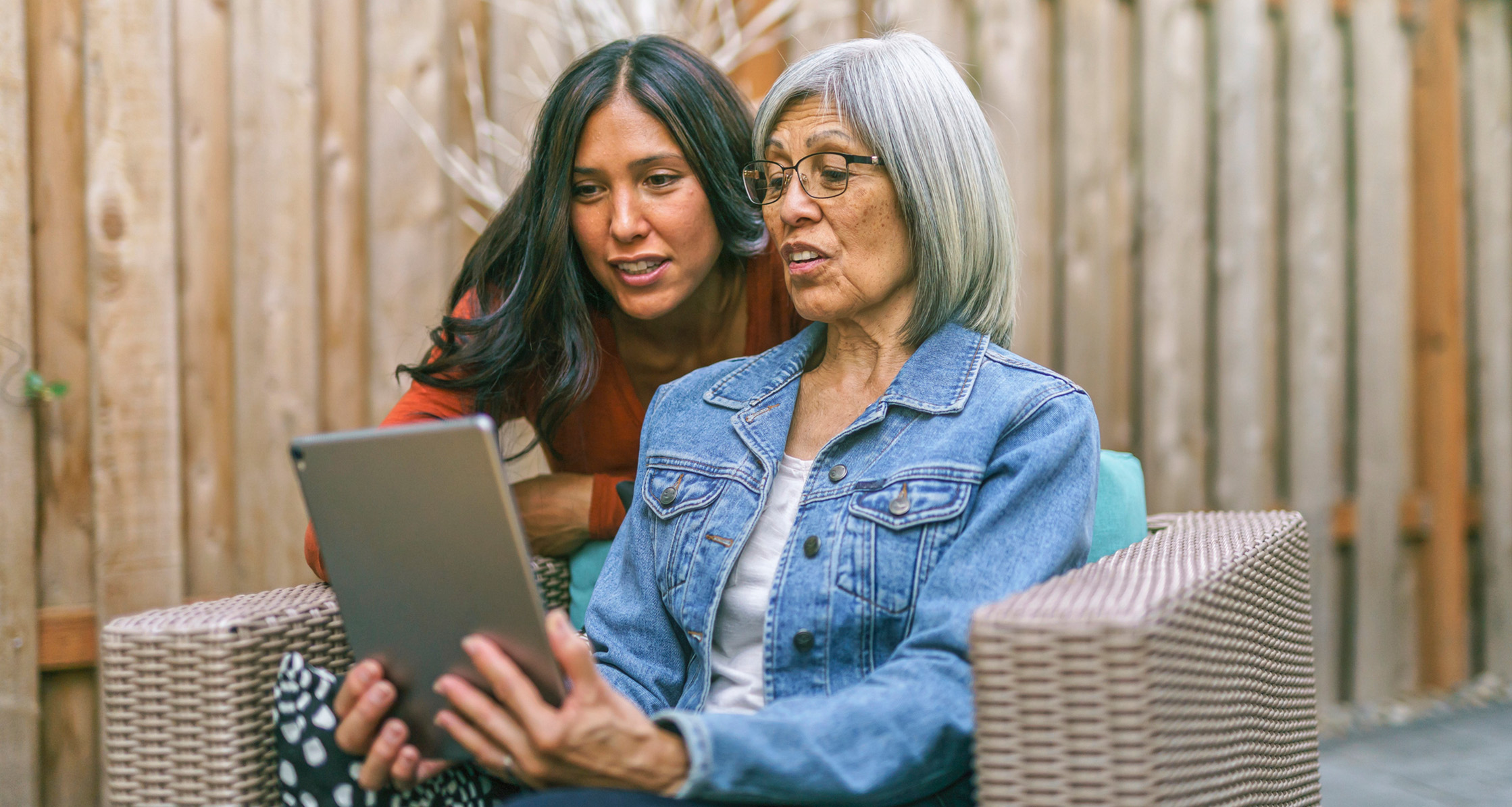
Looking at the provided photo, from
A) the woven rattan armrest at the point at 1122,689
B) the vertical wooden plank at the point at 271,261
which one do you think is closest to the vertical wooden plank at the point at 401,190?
the vertical wooden plank at the point at 271,261

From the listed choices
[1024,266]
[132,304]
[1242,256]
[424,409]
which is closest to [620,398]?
[424,409]

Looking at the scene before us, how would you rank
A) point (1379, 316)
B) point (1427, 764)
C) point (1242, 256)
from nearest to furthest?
1. point (1427, 764)
2. point (1242, 256)
3. point (1379, 316)

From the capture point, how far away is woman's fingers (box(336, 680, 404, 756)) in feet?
4.18

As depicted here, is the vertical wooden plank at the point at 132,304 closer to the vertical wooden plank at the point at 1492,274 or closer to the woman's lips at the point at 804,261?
the woman's lips at the point at 804,261

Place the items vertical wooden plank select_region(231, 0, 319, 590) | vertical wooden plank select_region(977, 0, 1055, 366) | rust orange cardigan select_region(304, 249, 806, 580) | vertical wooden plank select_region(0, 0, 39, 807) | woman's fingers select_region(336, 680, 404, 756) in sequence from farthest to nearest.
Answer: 1. vertical wooden plank select_region(977, 0, 1055, 366)
2. vertical wooden plank select_region(231, 0, 319, 590)
3. vertical wooden plank select_region(0, 0, 39, 807)
4. rust orange cardigan select_region(304, 249, 806, 580)
5. woman's fingers select_region(336, 680, 404, 756)

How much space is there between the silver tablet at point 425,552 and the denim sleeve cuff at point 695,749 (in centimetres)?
13

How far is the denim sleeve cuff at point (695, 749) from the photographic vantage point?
113 cm

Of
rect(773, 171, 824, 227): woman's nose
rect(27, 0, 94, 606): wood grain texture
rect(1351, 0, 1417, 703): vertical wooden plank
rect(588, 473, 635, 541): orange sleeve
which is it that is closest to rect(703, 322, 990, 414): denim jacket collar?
rect(773, 171, 824, 227): woman's nose

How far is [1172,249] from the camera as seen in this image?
3.36m

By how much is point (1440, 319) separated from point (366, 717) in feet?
11.7

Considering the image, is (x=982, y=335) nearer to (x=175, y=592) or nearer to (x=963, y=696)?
(x=963, y=696)

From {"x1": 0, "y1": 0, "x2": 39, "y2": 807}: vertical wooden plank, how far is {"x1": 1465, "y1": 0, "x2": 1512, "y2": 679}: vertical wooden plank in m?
4.06

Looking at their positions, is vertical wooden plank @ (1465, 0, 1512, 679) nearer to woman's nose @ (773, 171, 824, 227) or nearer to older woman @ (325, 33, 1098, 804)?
older woman @ (325, 33, 1098, 804)

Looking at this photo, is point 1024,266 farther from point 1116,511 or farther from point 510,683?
point 510,683
